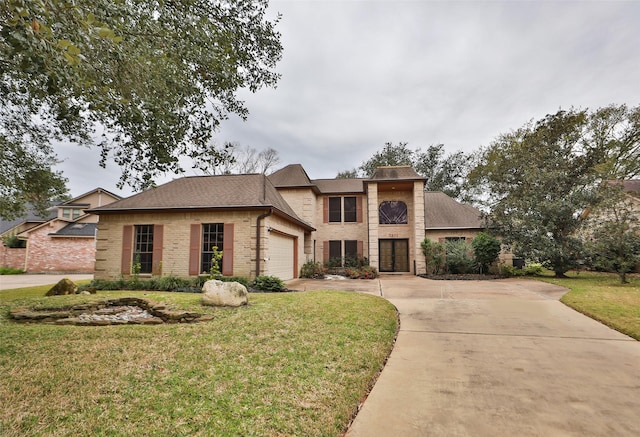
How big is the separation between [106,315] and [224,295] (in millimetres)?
2316

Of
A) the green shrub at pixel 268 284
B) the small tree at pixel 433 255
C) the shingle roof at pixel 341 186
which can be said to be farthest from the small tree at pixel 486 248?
the green shrub at pixel 268 284

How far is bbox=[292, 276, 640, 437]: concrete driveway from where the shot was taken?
2.48 metres

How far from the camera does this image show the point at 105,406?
8.35 feet

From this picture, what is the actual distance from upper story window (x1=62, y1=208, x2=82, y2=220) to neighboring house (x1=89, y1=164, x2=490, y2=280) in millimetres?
19048

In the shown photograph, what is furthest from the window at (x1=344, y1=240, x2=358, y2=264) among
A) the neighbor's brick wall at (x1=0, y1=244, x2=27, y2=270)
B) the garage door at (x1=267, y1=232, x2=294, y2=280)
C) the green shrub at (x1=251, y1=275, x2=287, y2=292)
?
the neighbor's brick wall at (x1=0, y1=244, x2=27, y2=270)

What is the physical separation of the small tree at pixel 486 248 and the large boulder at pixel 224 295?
12524 mm

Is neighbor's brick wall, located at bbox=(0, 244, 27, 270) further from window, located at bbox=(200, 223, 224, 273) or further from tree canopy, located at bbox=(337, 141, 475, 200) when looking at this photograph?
tree canopy, located at bbox=(337, 141, 475, 200)

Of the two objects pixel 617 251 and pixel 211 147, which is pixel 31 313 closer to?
pixel 211 147

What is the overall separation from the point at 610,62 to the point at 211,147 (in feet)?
48.0

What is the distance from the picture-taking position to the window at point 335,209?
745 inches

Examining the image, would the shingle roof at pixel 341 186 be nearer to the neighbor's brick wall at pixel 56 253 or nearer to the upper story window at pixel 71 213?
the neighbor's brick wall at pixel 56 253

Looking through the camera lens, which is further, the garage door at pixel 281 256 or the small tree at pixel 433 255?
the small tree at pixel 433 255

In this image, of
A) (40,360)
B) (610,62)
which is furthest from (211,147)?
(610,62)

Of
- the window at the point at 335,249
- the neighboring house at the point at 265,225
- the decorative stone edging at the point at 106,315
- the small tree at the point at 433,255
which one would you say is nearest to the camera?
the decorative stone edging at the point at 106,315
